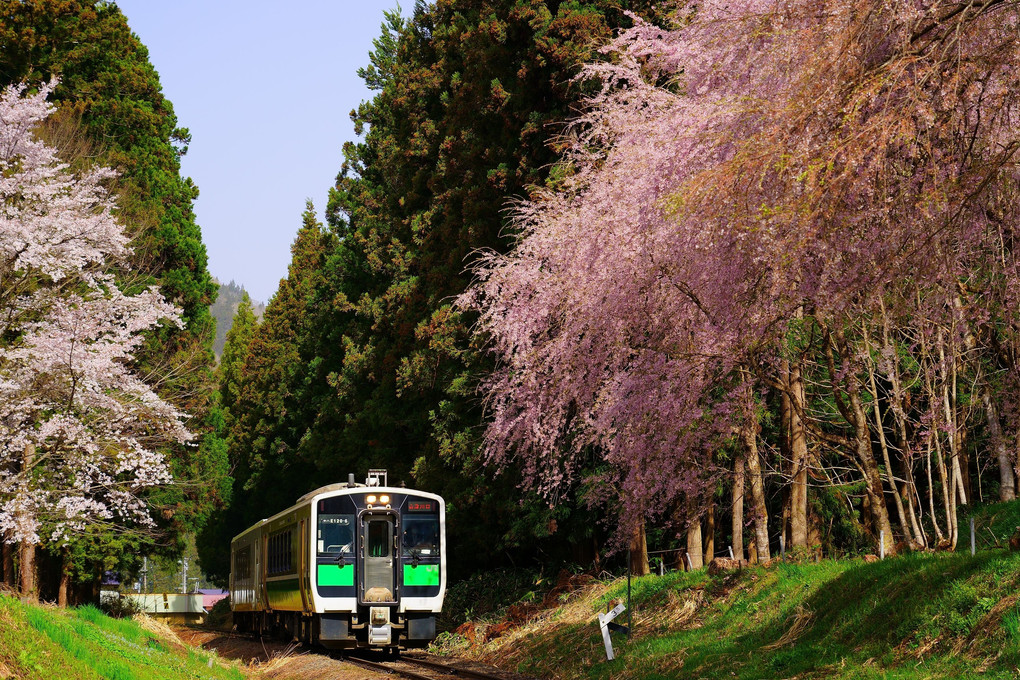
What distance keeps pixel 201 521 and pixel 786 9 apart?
26.4 metres

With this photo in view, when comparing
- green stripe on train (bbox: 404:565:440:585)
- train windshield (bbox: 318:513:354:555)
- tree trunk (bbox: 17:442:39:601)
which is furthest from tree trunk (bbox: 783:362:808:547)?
tree trunk (bbox: 17:442:39:601)

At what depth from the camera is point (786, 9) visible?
348 inches

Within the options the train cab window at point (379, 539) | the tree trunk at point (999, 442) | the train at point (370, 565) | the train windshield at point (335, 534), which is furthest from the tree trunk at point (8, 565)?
the tree trunk at point (999, 442)

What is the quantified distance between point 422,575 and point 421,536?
64 centimetres

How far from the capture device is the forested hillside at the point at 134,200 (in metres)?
25.6

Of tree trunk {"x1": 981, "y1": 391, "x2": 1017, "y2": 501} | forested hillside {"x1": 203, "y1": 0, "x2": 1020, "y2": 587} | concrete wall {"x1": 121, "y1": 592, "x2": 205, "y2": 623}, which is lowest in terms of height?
concrete wall {"x1": 121, "y1": 592, "x2": 205, "y2": 623}

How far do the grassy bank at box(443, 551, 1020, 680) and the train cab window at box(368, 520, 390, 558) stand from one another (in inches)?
107

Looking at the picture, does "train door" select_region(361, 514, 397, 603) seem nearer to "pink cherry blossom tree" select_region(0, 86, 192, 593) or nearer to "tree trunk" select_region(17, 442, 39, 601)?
"pink cherry blossom tree" select_region(0, 86, 192, 593)

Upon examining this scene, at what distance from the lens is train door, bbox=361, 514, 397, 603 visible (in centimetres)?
1753

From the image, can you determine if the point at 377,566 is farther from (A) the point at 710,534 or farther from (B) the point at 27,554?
(B) the point at 27,554

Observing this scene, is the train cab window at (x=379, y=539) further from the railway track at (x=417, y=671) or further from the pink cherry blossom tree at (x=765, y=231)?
the pink cherry blossom tree at (x=765, y=231)

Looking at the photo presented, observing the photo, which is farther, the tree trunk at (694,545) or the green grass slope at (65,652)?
the tree trunk at (694,545)

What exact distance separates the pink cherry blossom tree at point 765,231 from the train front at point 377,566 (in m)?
3.62

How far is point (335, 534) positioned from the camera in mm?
17344
